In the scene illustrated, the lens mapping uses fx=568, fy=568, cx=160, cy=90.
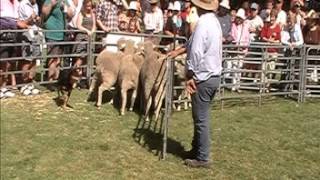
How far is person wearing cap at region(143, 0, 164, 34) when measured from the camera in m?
12.1

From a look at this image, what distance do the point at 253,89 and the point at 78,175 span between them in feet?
19.5

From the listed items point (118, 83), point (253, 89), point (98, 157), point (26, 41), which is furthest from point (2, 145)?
point (253, 89)

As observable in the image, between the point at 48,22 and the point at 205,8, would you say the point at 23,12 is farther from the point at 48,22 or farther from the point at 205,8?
the point at 205,8

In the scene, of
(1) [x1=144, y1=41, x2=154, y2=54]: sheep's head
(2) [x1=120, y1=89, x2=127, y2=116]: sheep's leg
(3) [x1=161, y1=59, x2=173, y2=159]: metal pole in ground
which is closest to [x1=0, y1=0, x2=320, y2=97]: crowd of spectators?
(1) [x1=144, y1=41, x2=154, y2=54]: sheep's head

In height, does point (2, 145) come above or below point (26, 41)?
below

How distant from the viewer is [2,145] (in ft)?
12.0

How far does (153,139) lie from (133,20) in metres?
4.48

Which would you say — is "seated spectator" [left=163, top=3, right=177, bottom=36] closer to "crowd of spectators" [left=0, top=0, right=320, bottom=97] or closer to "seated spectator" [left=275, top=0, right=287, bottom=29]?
"crowd of spectators" [left=0, top=0, right=320, bottom=97]

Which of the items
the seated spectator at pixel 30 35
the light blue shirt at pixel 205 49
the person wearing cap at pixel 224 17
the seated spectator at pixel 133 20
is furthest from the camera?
the person wearing cap at pixel 224 17

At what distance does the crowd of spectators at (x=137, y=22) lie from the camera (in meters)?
8.53

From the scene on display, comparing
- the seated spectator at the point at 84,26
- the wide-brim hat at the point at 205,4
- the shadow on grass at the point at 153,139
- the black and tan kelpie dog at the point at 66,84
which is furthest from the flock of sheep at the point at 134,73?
the wide-brim hat at the point at 205,4

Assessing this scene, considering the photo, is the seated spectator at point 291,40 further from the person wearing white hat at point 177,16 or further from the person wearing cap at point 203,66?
the person wearing cap at point 203,66

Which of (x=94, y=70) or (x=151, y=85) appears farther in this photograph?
(x=94, y=70)

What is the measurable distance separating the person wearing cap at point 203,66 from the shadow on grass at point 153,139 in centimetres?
51
